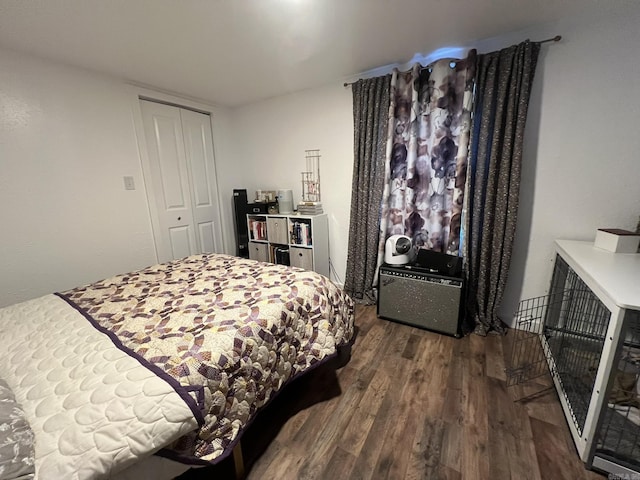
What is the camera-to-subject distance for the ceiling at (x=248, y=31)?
150 cm

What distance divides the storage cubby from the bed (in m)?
1.04

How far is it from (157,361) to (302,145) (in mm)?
2503

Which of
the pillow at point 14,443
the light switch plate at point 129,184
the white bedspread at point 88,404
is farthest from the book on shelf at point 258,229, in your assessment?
the pillow at point 14,443

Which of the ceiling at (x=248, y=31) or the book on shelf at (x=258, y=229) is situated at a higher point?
the ceiling at (x=248, y=31)

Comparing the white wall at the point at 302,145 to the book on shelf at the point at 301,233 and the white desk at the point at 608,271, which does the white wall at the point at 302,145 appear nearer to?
the book on shelf at the point at 301,233

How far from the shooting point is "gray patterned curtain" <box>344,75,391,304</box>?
92.9 inches

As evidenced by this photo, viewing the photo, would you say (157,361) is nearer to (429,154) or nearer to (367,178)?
(367,178)

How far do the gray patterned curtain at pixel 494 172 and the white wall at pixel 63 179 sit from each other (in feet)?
9.78

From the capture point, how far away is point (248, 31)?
1732 mm

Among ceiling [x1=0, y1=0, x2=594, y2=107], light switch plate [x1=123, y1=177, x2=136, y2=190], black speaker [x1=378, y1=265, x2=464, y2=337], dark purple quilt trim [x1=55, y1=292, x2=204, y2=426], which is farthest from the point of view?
light switch plate [x1=123, y1=177, x2=136, y2=190]

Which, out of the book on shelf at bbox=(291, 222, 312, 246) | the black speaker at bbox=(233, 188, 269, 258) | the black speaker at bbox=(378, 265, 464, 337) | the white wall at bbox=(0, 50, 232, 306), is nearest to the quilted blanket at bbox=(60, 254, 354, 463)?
the black speaker at bbox=(378, 265, 464, 337)

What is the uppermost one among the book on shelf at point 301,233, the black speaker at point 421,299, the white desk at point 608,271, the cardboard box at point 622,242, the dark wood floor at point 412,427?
the cardboard box at point 622,242

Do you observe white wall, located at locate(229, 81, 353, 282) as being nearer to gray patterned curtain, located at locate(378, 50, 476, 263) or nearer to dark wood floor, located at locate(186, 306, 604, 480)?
gray patterned curtain, located at locate(378, 50, 476, 263)

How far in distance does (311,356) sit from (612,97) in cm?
246
